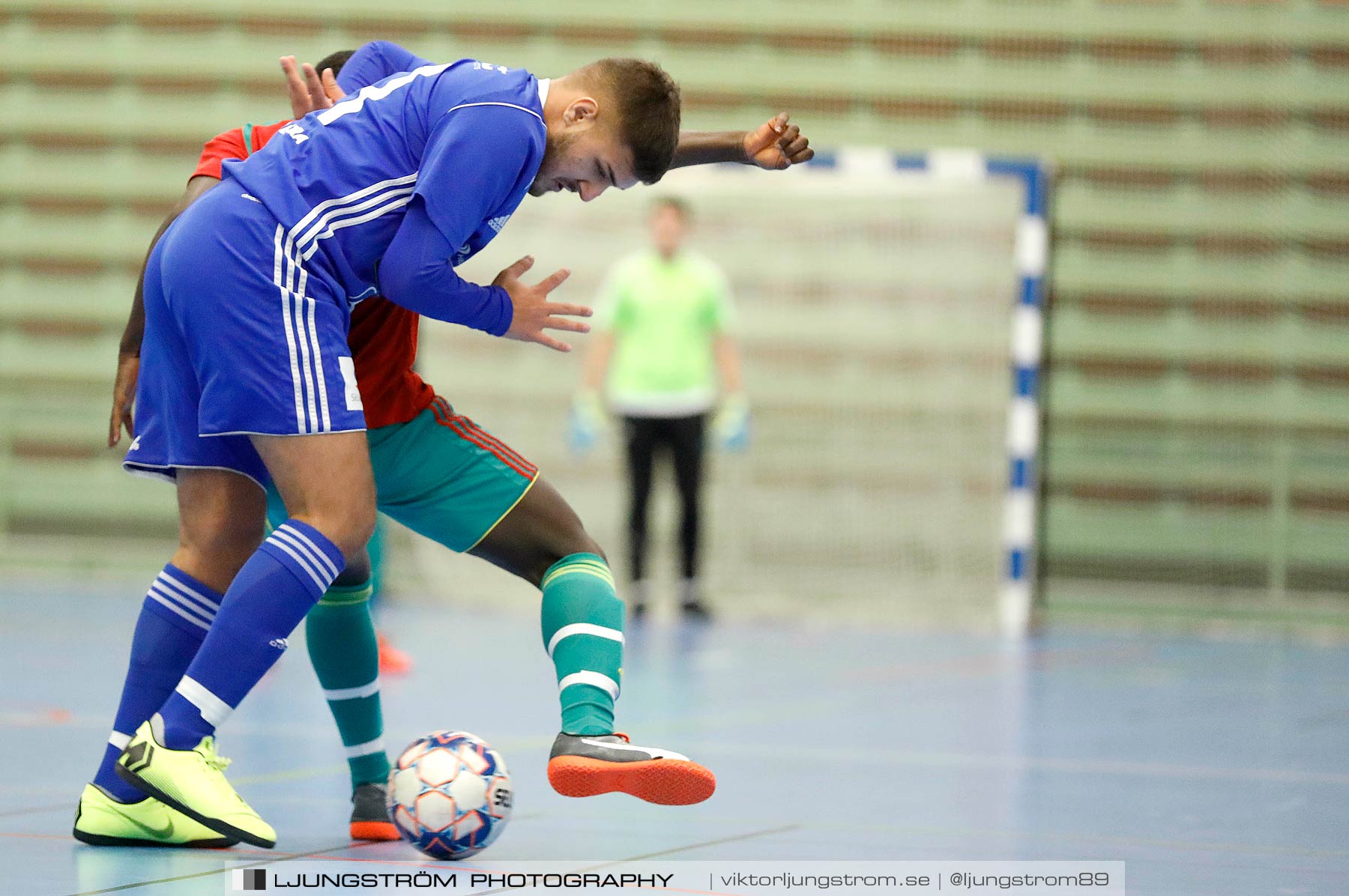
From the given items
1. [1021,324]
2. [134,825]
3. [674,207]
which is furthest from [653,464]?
[134,825]

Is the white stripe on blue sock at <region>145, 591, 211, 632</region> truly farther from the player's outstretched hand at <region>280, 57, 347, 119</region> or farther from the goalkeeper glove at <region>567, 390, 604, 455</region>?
the goalkeeper glove at <region>567, 390, 604, 455</region>

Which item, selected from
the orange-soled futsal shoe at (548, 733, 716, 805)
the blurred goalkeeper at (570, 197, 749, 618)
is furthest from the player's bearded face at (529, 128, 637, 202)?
the blurred goalkeeper at (570, 197, 749, 618)

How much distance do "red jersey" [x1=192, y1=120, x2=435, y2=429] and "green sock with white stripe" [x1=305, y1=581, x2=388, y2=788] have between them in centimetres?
38

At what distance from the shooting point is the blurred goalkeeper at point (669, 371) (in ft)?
30.1

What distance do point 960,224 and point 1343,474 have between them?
2450 millimetres

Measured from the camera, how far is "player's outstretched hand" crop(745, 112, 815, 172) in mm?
3543

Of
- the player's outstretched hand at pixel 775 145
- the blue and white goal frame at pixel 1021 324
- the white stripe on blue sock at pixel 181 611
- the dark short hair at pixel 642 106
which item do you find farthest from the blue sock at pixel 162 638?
the blue and white goal frame at pixel 1021 324

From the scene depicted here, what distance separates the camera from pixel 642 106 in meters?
3.17

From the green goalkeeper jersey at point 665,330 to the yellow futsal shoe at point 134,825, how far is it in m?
6.00

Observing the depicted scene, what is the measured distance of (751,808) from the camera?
12.8 ft

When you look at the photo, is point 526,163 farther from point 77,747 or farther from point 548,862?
point 77,747

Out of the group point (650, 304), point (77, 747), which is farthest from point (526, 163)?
point (650, 304)

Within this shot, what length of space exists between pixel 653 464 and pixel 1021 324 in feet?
6.64

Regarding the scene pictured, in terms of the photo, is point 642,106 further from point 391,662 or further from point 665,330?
point 665,330
